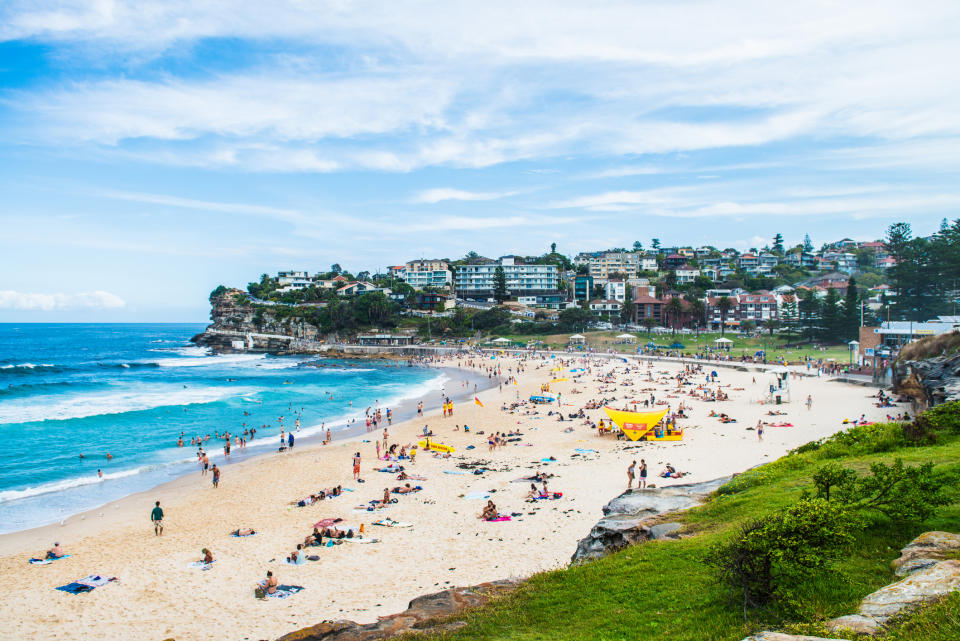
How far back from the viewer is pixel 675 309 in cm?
8181

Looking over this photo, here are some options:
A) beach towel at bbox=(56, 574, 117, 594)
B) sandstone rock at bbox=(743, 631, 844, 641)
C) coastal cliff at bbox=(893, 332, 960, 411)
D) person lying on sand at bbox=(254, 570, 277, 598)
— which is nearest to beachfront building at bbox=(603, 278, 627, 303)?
coastal cliff at bbox=(893, 332, 960, 411)

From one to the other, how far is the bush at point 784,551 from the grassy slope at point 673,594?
24 centimetres

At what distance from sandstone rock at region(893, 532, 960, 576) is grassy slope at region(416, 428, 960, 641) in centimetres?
22

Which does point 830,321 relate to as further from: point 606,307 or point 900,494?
point 900,494

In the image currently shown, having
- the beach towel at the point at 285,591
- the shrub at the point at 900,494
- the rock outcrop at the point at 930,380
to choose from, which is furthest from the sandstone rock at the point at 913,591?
the rock outcrop at the point at 930,380

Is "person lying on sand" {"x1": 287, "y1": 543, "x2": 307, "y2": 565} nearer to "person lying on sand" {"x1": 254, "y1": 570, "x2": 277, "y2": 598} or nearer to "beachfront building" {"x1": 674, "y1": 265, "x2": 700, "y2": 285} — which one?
"person lying on sand" {"x1": 254, "y1": 570, "x2": 277, "y2": 598}

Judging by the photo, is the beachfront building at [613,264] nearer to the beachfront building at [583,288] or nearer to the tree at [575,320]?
the beachfront building at [583,288]

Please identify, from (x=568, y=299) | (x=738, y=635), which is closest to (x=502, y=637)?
(x=738, y=635)

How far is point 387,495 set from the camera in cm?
2003

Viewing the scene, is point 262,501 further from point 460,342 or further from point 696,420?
point 460,342

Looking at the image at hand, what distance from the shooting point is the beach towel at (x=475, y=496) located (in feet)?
65.2

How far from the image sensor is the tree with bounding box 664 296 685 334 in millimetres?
80750

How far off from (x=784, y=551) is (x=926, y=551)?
2.11m

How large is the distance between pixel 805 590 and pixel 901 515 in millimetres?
2537
